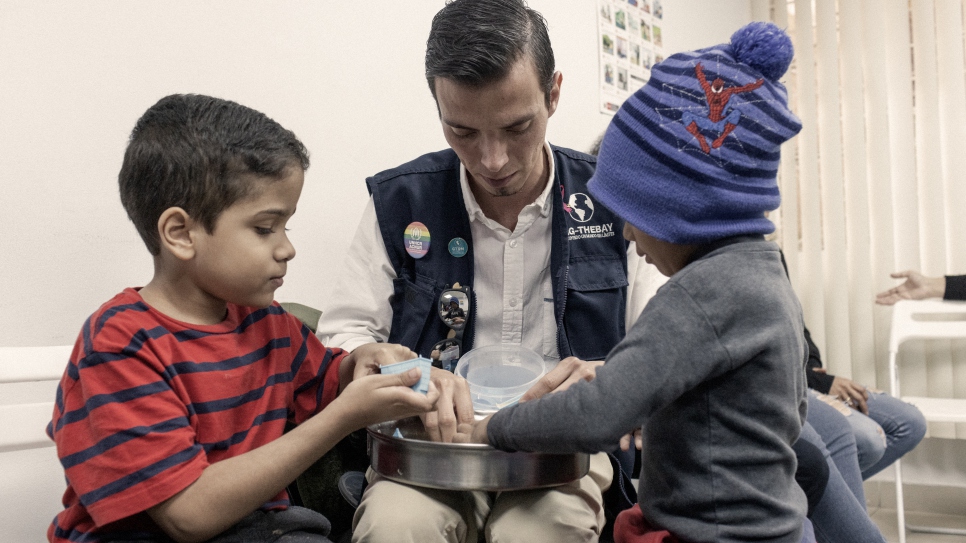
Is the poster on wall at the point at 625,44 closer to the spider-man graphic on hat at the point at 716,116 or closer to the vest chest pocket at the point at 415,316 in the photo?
the vest chest pocket at the point at 415,316

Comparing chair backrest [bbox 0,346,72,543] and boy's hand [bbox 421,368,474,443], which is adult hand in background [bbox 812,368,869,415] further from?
chair backrest [bbox 0,346,72,543]

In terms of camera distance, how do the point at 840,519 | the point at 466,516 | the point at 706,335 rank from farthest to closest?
the point at 840,519
the point at 466,516
the point at 706,335

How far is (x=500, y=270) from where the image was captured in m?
1.67

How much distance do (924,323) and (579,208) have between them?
95.0 inches

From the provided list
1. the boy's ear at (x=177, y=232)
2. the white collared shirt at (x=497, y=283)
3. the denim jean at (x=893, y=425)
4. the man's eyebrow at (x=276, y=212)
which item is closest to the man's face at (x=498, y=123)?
the white collared shirt at (x=497, y=283)

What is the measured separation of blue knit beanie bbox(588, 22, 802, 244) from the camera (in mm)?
1060

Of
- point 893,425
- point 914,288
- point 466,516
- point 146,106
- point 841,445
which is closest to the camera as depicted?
point 466,516

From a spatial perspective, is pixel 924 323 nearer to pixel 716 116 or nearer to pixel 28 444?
pixel 716 116

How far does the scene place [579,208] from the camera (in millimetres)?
1661

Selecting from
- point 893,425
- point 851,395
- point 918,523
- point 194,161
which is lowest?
point 918,523

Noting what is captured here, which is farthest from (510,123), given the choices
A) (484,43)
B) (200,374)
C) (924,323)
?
(924,323)

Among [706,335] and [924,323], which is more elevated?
[706,335]

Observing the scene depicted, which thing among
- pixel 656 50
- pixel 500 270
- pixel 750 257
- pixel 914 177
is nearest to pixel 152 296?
pixel 500 270

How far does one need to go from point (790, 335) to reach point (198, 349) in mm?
834
